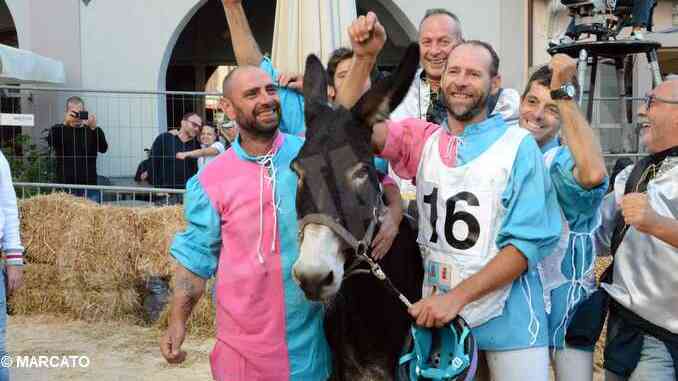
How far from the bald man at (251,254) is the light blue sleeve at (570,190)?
1.06 m

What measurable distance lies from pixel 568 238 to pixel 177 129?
7584 mm

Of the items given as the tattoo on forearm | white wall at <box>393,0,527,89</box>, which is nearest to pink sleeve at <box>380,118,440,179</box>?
the tattoo on forearm

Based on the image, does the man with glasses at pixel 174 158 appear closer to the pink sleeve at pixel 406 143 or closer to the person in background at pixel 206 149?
the person in background at pixel 206 149

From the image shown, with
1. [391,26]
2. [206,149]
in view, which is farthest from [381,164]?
[391,26]

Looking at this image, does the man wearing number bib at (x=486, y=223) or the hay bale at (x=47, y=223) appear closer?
the man wearing number bib at (x=486, y=223)

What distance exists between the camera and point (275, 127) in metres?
2.86

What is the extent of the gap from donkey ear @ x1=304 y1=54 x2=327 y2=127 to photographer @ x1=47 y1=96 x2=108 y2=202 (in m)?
7.02

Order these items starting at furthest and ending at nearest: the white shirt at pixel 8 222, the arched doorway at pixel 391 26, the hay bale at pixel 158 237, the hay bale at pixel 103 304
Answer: the arched doorway at pixel 391 26
the hay bale at pixel 103 304
the hay bale at pixel 158 237
the white shirt at pixel 8 222

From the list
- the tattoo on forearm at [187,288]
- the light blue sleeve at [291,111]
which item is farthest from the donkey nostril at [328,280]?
the light blue sleeve at [291,111]

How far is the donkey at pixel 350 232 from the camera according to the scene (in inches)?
89.5

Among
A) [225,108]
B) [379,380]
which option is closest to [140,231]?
[225,108]

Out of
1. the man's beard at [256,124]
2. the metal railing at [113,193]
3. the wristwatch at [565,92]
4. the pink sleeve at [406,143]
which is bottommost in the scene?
the metal railing at [113,193]

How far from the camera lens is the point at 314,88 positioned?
8.74 feet

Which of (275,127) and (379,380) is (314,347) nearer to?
(379,380)
